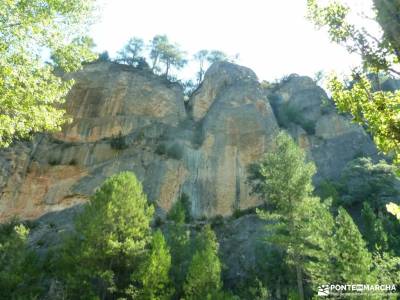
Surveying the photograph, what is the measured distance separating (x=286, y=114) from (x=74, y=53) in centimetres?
4125

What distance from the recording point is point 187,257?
1025 inches

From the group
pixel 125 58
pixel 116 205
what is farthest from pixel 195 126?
pixel 116 205

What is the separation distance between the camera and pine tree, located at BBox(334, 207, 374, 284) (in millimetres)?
18078

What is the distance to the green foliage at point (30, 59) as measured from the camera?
10.3m

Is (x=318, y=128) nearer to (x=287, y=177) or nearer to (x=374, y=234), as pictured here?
(x=374, y=234)

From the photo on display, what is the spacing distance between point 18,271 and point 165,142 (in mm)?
22417

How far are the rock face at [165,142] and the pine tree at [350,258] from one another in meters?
19.6

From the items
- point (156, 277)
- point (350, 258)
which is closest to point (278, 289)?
point (350, 258)

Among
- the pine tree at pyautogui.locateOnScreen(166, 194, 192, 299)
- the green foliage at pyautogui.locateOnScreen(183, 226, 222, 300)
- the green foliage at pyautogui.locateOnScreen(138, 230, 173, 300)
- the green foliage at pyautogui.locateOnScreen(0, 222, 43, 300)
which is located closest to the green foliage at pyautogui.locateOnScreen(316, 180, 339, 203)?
the pine tree at pyautogui.locateOnScreen(166, 194, 192, 299)

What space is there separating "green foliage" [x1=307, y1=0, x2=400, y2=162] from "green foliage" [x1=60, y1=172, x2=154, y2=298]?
1608 cm

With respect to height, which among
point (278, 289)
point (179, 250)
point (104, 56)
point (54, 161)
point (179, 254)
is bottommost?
point (278, 289)

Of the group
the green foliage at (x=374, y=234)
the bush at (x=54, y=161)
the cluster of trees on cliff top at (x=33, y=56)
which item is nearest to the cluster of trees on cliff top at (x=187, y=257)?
the green foliage at (x=374, y=234)

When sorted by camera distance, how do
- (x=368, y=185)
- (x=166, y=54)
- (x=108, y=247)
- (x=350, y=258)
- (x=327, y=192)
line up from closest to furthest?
(x=350, y=258) → (x=108, y=247) → (x=327, y=192) → (x=368, y=185) → (x=166, y=54)

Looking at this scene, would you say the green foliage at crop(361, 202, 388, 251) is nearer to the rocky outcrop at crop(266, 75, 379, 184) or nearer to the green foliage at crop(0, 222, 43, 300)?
the rocky outcrop at crop(266, 75, 379, 184)
